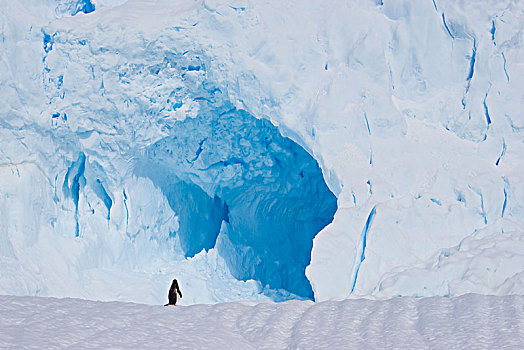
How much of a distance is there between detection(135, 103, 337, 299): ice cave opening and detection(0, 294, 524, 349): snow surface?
4.35 metres

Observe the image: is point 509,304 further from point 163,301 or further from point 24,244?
point 24,244

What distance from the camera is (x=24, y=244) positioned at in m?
7.45

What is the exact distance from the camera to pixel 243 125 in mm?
7961

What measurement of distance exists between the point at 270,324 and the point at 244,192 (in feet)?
17.0

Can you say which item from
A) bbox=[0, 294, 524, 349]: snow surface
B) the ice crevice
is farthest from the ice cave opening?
bbox=[0, 294, 524, 349]: snow surface

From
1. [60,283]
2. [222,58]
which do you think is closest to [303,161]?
[222,58]

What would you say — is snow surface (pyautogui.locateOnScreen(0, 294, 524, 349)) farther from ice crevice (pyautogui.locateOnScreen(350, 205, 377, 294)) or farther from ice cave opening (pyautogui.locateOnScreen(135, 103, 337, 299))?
ice cave opening (pyautogui.locateOnScreen(135, 103, 337, 299))

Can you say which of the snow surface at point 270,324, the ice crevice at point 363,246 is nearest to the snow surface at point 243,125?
the ice crevice at point 363,246

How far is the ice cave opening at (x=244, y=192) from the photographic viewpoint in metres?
8.05

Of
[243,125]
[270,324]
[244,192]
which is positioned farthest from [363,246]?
[270,324]

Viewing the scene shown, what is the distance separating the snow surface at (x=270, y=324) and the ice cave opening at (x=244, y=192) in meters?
4.35

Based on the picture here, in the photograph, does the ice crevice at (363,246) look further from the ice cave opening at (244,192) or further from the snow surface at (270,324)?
the snow surface at (270,324)

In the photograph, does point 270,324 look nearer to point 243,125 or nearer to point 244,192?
point 243,125

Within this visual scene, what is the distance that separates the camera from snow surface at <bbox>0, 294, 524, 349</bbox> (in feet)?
10.0
